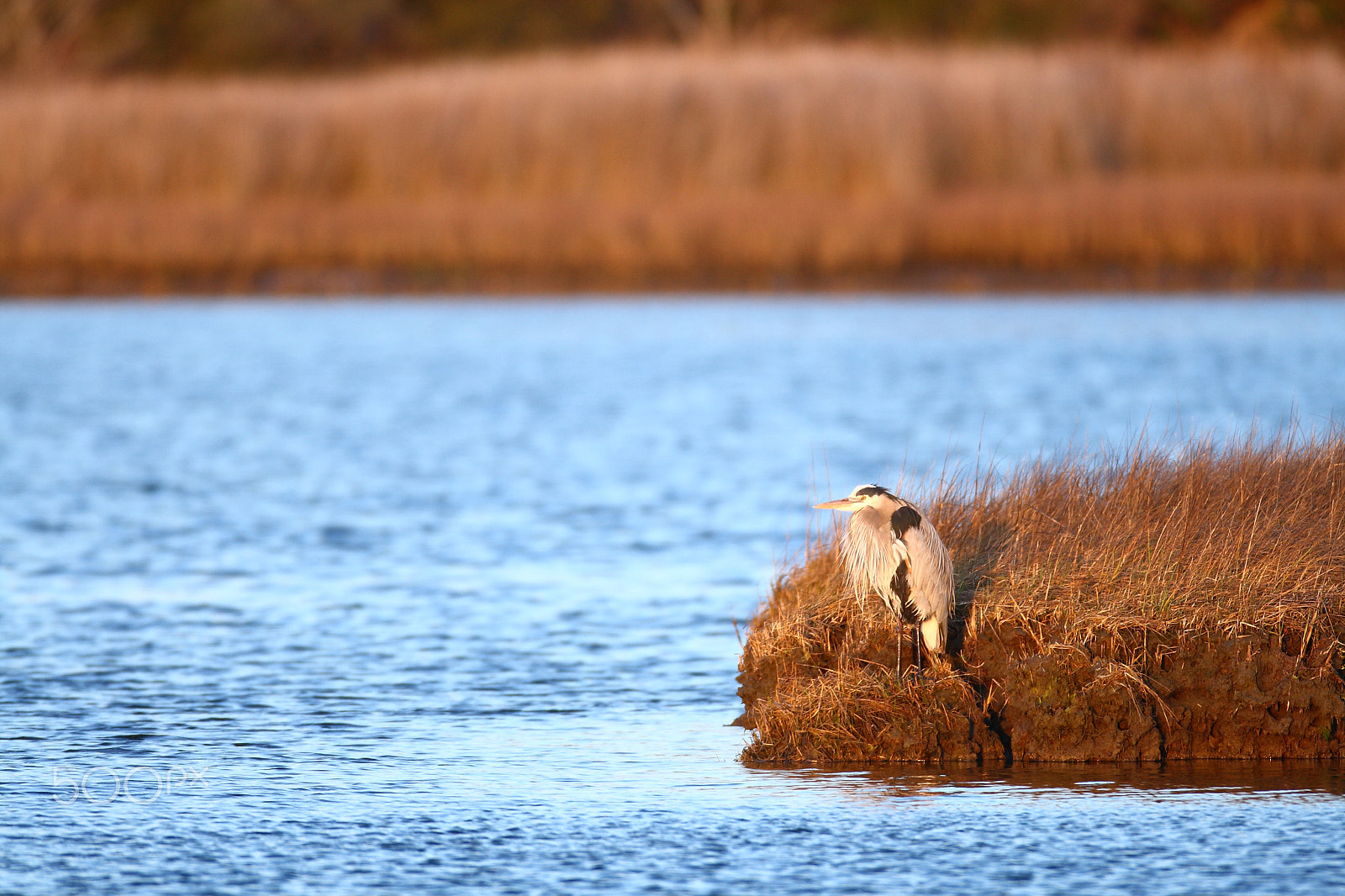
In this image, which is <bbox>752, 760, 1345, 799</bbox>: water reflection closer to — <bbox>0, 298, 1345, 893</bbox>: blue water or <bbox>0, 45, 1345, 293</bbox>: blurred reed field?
<bbox>0, 298, 1345, 893</bbox>: blue water

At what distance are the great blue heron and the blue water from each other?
22.6 inches

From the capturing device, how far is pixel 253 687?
342 inches

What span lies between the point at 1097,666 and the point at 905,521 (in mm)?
865

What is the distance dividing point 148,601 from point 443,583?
5.35 feet

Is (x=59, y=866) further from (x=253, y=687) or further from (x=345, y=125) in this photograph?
(x=345, y=125)

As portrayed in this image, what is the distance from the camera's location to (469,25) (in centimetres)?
4553

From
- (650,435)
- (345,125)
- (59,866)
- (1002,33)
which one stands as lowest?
(59,866)

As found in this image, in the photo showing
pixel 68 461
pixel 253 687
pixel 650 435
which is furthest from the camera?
pixel 650 435

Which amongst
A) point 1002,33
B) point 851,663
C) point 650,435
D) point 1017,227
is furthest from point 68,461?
point 1002,33

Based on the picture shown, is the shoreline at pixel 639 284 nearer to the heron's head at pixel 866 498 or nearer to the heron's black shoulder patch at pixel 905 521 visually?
the heron's head at pixel 866 498

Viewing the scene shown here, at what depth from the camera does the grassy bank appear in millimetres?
7125

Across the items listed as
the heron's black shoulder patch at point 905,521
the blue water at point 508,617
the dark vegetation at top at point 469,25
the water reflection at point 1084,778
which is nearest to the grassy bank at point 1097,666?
the water reflection at point 1084,778

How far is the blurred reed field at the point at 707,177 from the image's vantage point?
90.3ft

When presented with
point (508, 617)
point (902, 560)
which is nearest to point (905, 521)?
point (902, 560)
